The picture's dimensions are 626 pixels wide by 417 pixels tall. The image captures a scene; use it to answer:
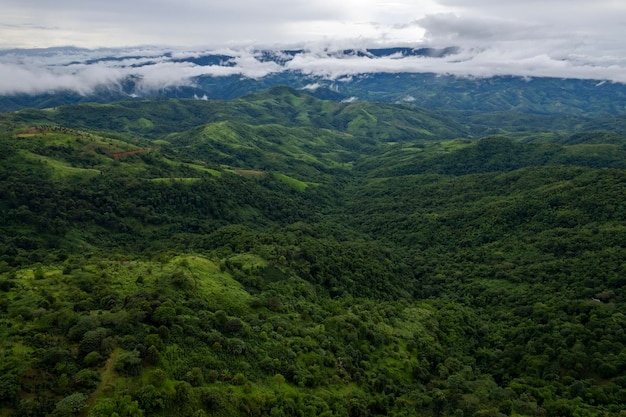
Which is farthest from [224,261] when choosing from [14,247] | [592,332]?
[592,332]

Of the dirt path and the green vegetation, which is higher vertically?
the dirt path

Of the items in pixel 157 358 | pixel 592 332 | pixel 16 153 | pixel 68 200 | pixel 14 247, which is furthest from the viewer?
pixel 16 153

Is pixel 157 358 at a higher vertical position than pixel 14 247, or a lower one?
higher

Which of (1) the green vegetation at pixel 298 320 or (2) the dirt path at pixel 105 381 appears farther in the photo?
(1) the green vegetation at pixel 298 320

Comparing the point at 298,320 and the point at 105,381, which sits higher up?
the point at 105,381

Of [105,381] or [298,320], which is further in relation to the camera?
[298,320]

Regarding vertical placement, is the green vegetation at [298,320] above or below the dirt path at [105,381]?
below

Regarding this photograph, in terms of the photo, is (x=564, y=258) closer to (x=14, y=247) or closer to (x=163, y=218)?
(x=163, y=218)

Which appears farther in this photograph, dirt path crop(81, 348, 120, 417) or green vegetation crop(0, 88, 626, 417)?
green vegetation crop(0, 88, 626, 417)

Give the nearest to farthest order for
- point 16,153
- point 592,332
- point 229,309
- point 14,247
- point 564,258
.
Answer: point 229,309 → point 592,332 → point 14,247 → point 564,258 → point 16,153

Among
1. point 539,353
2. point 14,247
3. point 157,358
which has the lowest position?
point 539,353

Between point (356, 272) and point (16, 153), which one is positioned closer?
point (356, 272)
